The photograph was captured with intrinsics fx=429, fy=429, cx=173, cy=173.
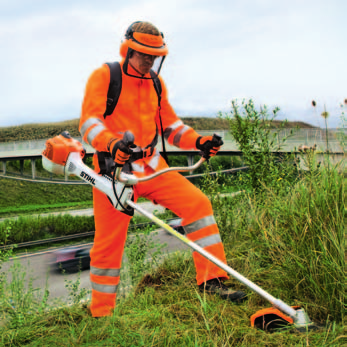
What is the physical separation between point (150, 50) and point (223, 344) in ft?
6.77

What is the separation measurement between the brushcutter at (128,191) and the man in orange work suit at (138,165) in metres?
0.15

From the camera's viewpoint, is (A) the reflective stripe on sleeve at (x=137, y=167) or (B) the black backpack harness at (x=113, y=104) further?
(A) the reflective stripe on sleeve at (x=137, y=167)

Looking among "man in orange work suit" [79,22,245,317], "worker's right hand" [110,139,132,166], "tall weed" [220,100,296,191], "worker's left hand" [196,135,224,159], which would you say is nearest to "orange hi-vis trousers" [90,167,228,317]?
"man in orange work suit" [79,22,245,317]

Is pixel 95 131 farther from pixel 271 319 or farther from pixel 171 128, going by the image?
pixel 271 319

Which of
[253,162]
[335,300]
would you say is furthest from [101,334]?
[253,162]

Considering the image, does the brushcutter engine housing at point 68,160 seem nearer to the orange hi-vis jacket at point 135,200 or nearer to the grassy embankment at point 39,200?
the orange hi-vis jacket at point 135,200

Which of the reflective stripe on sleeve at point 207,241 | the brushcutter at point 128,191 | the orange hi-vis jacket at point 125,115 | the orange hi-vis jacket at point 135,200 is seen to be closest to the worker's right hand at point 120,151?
the brushcutter at point 128,191

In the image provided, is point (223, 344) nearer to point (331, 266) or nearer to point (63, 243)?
point (331, 266)

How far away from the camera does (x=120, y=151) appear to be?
2.73 m

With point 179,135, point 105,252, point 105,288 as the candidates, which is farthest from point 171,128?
point 105,288

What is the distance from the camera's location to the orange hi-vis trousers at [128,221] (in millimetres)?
3393

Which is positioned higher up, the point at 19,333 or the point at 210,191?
the point at 210,191

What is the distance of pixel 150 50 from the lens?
3.15m

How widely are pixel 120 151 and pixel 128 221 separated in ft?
2.81
